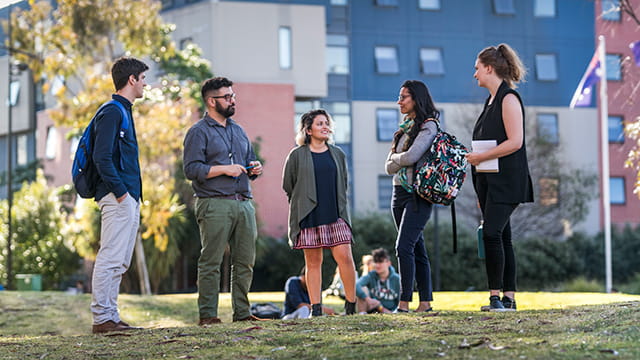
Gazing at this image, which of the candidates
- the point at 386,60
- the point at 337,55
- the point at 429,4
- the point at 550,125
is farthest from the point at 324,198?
the point at 550,125

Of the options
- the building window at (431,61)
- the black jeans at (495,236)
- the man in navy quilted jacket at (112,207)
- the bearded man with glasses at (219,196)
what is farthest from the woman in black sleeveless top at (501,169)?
the building window at (431,61)

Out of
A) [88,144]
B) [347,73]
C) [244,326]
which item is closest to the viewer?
[244,326]

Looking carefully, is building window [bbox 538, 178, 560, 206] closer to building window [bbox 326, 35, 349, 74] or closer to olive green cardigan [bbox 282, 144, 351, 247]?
building window [bbox 326, 35, 349, 74]

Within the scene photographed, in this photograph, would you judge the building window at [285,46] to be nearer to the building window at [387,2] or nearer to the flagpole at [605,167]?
the building window at [387,2]

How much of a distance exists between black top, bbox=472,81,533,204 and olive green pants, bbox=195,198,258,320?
6.86ft

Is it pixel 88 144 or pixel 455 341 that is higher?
pixel 88 144

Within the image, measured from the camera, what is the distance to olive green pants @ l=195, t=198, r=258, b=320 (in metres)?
9.16

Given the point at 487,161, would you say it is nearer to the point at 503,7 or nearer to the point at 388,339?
the point at 388,339

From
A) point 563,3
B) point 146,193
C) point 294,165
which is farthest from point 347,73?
point 294,165

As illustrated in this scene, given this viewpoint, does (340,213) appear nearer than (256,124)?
Yes

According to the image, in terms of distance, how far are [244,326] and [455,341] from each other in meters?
2.10

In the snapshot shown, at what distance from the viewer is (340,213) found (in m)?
9.53

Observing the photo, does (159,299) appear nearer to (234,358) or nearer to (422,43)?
(234,358)

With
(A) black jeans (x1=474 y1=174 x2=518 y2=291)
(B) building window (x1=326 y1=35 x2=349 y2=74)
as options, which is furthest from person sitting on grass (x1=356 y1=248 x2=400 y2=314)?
(B) building window (x1=326 y1=35 x2=349 y2=74)
